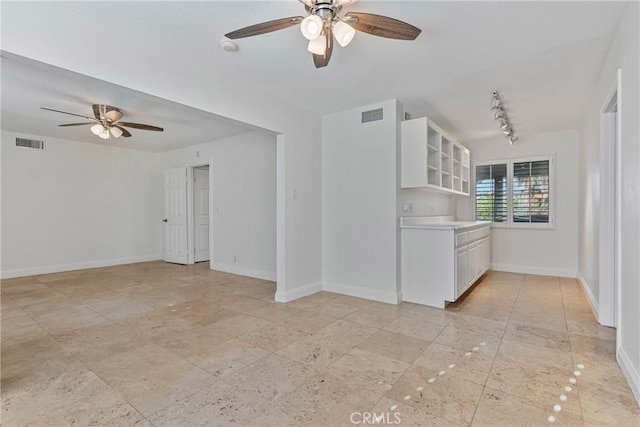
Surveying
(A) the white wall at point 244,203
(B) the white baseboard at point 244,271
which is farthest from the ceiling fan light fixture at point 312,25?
(B) the white baseboard at point 244,271

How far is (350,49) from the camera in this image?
2768mm

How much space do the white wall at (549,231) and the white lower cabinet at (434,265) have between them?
2348mm

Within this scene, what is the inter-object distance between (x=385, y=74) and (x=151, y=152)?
6.28 metres

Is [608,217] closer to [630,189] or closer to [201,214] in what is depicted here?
[630,189]

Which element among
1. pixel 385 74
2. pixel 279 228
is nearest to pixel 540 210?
pixel 385 74

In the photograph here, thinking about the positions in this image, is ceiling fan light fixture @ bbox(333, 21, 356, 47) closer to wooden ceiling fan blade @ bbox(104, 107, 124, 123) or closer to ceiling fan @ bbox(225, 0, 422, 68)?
ceiling fan @ bbox(225, 0, 422, 68)

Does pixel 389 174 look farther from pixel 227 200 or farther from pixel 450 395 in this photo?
pixel 227 200

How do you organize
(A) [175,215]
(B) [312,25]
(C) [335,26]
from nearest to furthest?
Result: (B) [312,25] → (C) [335,26] → (A) [175,215]

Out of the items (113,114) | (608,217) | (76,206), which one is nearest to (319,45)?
(608,217)

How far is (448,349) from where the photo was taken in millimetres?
2660

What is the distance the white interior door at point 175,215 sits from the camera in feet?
23.0

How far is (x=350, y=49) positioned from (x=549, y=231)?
5.19 metres

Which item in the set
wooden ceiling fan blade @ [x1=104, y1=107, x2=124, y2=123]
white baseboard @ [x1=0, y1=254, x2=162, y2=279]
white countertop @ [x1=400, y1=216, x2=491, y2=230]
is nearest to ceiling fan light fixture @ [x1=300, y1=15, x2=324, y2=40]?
white countertop @ [x1=400, y1=216, x2=491, y2=230]

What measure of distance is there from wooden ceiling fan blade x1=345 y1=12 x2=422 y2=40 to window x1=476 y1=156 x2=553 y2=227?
16.7 ft
